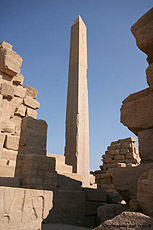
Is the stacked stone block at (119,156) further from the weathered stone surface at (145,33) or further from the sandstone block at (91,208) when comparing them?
the weathered stone surface at (145,33)

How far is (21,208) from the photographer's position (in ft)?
7.91

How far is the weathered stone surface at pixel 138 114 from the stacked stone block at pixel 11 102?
3.06 meters

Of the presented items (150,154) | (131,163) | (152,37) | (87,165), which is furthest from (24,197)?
(131,163)

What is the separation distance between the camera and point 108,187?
10.1 meters

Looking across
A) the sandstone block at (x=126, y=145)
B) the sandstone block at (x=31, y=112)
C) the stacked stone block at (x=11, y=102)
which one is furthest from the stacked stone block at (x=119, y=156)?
the stacked stone block at (x=11, y=102)

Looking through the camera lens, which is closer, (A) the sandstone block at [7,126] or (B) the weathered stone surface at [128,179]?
(B) the weathered stone surface at [128,179]

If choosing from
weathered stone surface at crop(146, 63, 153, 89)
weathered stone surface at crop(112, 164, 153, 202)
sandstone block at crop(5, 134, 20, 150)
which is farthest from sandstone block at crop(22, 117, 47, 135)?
weathered stone surface at crop(146, 63, 153, 89)

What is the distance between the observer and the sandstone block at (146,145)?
10.2 ft

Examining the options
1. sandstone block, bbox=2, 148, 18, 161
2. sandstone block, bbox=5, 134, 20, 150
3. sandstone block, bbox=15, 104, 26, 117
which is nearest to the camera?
sandstone block, bbox=2, 148, 18, 161

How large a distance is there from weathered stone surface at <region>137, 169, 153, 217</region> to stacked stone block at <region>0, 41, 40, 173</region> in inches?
139

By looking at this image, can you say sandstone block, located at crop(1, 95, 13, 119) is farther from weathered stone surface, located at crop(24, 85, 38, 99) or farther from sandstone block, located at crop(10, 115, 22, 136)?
weathered stone surface, located at crop(24, 85, 38, 99)

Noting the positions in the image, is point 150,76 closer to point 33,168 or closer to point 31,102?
point 33,168

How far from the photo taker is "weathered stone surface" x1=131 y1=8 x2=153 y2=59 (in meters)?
3.51

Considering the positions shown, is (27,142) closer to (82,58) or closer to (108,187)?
(82,58)
